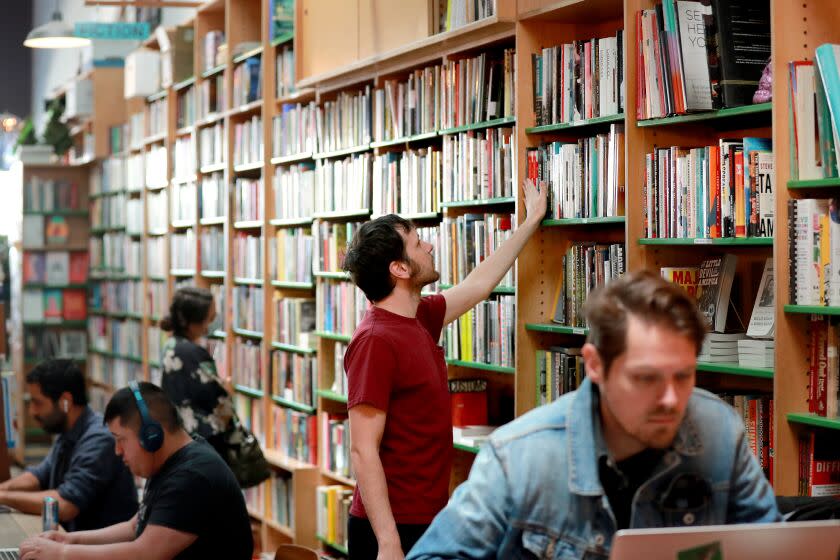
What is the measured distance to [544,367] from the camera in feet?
14.1

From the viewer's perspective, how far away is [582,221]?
3.99 m

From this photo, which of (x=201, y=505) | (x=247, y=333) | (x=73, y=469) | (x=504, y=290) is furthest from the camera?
(x=247, y=333)

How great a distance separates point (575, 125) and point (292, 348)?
293 centimetres

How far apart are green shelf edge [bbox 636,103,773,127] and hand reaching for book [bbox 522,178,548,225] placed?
53 centimetres

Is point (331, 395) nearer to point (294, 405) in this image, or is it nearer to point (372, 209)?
point (294, 405)

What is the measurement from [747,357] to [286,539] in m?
4.05

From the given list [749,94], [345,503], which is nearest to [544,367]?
[749,94]

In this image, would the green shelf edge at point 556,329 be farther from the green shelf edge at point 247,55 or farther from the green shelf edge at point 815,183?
the green shelf edge at point 247,55

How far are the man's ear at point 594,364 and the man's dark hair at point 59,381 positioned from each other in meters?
3.44

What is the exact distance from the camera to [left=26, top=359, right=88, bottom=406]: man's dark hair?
4.79m

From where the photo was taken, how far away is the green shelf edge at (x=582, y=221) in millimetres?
3836

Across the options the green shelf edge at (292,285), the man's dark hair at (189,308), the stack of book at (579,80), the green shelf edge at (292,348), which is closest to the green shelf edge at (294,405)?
the green shelf edge at (292,348)

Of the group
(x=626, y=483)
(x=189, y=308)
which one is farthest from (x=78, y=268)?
(x=626, y=483)

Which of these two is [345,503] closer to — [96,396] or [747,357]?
[747,357]
